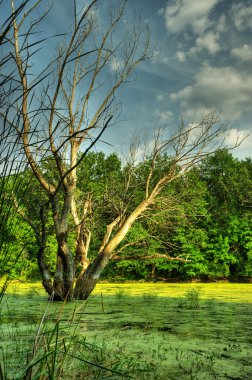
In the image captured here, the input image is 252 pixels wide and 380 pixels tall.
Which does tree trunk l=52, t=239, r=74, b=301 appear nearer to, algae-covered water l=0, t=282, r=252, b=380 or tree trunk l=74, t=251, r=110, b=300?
tree trunk l=74, t=251, r=110, b=300

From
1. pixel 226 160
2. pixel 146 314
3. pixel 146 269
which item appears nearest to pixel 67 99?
pixel 146 314

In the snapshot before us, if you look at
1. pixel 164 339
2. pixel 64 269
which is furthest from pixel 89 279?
pixel 164 339

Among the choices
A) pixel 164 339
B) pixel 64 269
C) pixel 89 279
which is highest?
pixel 64 269

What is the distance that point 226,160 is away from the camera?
93.2ft

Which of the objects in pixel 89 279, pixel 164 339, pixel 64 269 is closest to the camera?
pixel 164 339

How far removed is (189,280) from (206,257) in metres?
1.51

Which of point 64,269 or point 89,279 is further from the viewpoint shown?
point 89,279

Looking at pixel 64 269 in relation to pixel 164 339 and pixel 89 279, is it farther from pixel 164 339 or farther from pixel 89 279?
pixel 164 339

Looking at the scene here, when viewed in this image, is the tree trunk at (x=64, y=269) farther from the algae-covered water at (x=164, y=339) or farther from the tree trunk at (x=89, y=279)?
the algae-covered water at (x=164, y=339)

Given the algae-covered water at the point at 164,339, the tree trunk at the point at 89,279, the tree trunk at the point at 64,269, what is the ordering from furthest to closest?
the tree trunk at the point at 89,279
the tree trunk at the point at 64,269
the algae-covered water at the point at 164,339

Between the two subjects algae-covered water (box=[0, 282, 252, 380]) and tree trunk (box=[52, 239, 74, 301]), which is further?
tree trunk (box=[52, 239, 74, 301])

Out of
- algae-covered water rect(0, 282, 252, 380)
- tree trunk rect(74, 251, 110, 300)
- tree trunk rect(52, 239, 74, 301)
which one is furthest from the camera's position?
tree trunk rect(74, 251, 110, 300)

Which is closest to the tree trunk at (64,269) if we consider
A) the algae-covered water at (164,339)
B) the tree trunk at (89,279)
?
the tree trunk at (89,279)

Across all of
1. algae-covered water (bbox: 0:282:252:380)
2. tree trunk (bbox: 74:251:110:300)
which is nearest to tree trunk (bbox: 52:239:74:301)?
tree trunk (bbox: 74:251:110:300)
